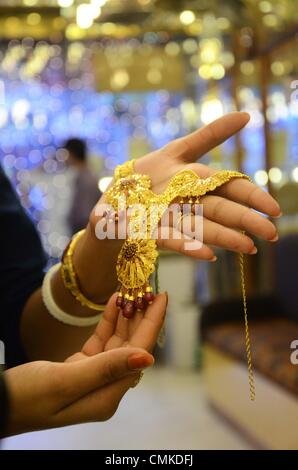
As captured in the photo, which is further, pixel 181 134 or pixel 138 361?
pixel 181 134

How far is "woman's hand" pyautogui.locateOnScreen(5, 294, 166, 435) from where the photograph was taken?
0.49 m

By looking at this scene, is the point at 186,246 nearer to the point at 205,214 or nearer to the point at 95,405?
the point at 205,214

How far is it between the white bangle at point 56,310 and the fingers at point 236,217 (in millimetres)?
219

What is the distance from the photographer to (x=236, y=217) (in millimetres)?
490

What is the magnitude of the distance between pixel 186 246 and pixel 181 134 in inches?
63.1

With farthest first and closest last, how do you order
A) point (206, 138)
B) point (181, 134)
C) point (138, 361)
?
1. point (181, 134)
2. point (206, 138)
3. point (138, 361)

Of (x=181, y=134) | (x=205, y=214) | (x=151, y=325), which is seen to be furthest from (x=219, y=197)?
(x=181, y=134)

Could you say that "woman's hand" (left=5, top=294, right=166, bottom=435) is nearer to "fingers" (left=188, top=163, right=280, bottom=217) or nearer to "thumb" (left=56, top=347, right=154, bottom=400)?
"thumb" (left=56, top=347, right=154, bottom=400)

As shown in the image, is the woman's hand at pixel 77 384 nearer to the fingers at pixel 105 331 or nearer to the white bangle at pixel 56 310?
the fingers at pixel 105 331

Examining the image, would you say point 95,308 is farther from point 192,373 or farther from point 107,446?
point 192,373

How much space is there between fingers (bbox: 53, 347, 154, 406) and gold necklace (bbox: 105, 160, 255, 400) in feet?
0.21

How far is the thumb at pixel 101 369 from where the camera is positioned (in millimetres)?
479

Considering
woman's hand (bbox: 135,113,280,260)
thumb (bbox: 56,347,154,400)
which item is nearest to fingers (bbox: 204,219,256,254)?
woman's hand (bbox: 135,113,280,260)
